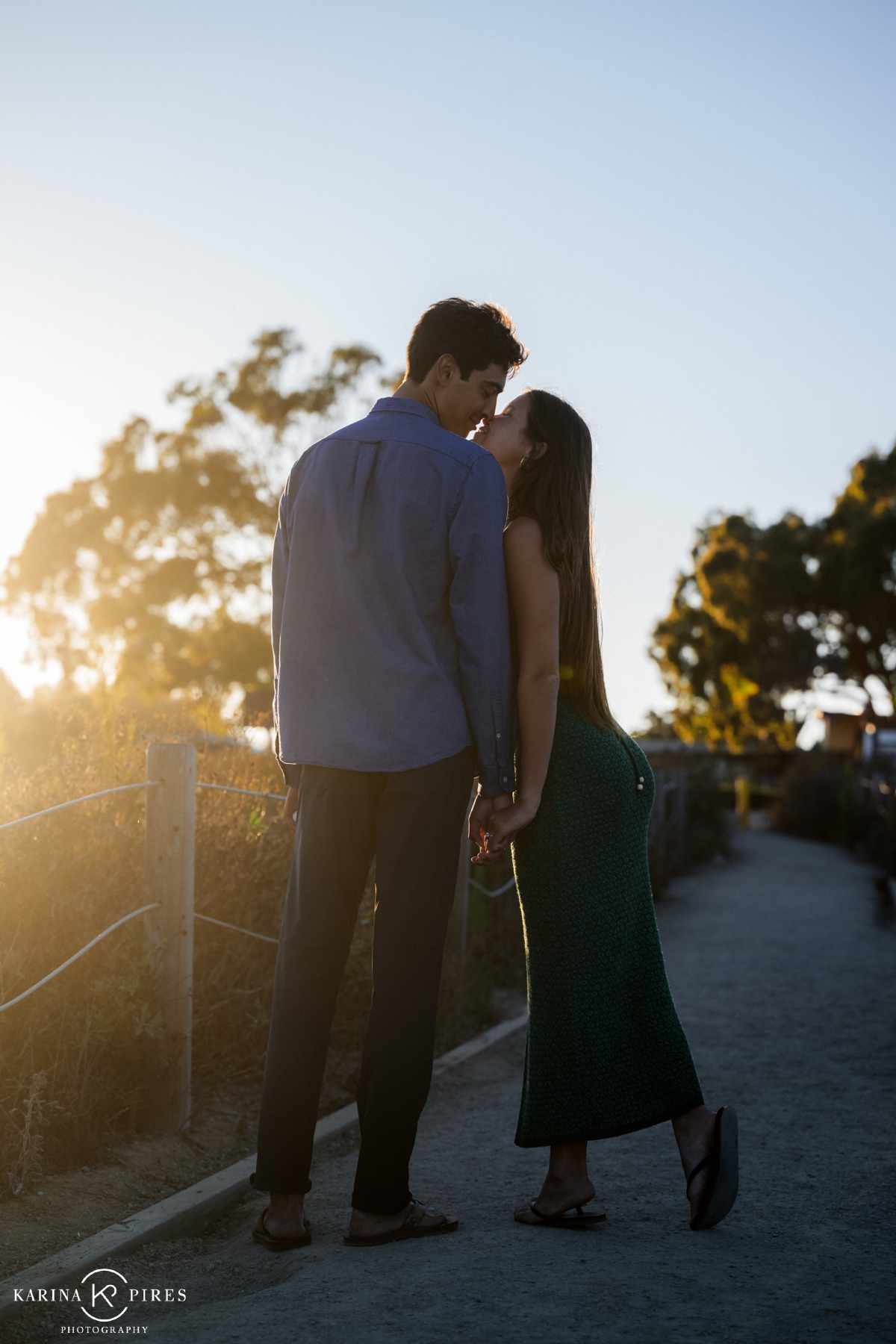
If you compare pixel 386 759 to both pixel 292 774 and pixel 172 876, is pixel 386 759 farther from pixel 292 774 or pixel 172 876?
pixel 172 876

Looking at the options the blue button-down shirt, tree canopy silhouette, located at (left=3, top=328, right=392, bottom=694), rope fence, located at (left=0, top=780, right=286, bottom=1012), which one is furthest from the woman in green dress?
tree canopy silhouette, located at (left=3, top=328, right=392, bottom=694)

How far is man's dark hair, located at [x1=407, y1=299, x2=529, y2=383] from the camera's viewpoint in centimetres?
257

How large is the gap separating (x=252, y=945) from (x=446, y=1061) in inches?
35.0

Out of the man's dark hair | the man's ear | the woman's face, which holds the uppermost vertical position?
the man's dark hair

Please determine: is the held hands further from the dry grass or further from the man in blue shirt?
the dry grass

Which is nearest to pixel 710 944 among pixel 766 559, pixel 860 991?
pixel 860 991

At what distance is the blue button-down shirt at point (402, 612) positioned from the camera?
2.42 m

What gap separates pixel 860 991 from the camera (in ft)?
20.1

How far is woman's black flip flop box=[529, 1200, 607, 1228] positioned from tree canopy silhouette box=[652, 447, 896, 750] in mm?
22945

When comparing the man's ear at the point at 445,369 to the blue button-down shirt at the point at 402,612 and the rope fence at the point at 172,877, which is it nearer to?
the blue button-down shirt at the point at 402,612

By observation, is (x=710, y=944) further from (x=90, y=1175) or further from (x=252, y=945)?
(x=90, y=1175)

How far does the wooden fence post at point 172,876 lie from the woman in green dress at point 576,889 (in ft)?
3.59

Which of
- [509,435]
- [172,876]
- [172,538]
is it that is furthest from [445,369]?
[172,538]

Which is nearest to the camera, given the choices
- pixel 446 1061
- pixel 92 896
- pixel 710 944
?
pixel 92 896
